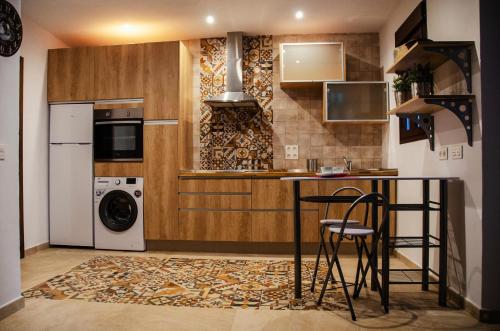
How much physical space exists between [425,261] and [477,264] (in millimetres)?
489

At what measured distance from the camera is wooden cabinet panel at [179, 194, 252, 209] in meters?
3.80

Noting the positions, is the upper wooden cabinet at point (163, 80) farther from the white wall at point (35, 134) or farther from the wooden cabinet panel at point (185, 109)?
the white wall at point (35, 134)

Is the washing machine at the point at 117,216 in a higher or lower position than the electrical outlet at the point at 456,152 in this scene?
lower

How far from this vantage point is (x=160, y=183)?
3.91m

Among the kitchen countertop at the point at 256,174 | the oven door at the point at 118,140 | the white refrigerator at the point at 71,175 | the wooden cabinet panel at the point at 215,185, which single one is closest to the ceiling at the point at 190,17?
the white refrigerator at the point at 71,175

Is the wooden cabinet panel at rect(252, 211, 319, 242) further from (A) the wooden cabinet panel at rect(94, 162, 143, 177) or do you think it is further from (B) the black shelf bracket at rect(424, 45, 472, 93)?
(B) the black shelf bracket at rect(424, 45, 472, 93)

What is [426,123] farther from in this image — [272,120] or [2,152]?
[2,152]

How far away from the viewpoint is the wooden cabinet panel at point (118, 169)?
395 cm

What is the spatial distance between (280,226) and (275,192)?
1.23 ft

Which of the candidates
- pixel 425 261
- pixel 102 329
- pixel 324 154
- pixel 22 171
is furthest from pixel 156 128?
pixel 425 261

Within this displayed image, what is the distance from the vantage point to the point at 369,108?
4.01 m

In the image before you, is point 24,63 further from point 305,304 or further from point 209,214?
point 305,304

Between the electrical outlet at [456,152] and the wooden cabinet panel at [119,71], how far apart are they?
315cm

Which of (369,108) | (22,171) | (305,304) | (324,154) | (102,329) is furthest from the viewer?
(324,154)
